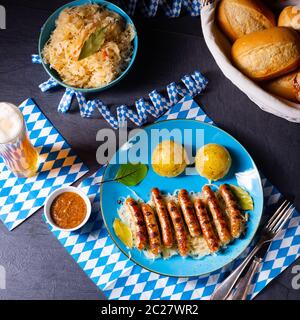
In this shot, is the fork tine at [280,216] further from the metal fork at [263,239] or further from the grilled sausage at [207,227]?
the grilled sausage at [207,227]

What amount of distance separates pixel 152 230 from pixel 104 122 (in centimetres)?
62

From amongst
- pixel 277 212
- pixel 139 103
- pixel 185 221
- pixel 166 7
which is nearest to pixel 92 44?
pixel 139 103

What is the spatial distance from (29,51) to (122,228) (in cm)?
106

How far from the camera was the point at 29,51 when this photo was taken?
2650 mm

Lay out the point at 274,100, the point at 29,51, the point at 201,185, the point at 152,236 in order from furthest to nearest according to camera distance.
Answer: the point at 29,51 < the point at 201,185 < the point at 152,236 < the point at 274,100

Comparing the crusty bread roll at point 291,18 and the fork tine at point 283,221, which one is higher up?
the crusty bread roll at point 291,18

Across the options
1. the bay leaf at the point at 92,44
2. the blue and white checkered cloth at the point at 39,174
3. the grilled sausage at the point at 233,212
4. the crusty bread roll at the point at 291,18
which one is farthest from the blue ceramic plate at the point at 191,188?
the crusty bread roll at the point at 291,18

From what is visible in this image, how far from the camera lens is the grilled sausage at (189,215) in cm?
235

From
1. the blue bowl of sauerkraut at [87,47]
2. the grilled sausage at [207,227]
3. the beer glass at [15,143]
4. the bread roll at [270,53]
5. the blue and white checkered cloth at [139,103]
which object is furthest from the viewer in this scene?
the blue and white checkered cloth at [139,103]

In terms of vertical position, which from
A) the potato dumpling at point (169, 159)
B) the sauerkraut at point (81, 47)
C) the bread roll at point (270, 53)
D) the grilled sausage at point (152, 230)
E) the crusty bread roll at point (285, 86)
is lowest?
the grilled sausage at point (152, 230)

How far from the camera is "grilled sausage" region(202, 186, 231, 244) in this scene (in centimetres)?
233

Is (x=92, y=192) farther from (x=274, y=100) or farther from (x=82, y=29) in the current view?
(x=274, y=100)

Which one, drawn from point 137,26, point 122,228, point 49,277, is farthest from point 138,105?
point 49,277

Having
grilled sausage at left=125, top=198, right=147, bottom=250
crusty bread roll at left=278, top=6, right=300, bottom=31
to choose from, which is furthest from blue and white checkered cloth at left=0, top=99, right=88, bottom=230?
crusty bread roll at left=278, top=6, right=300, bottom=31
